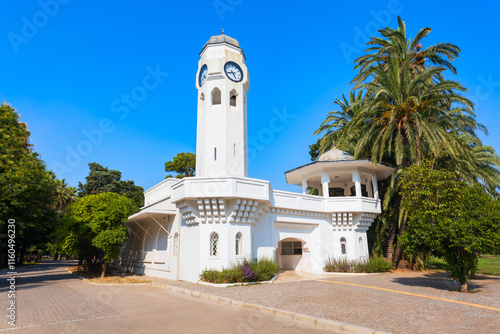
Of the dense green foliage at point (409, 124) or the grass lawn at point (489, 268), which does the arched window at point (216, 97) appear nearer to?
the dense green foliage at point (409, 124)

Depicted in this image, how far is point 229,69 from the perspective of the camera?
20.5 metres

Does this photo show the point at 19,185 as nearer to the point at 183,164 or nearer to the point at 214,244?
the point at 214,244

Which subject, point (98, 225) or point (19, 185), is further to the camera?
point (98, 225)

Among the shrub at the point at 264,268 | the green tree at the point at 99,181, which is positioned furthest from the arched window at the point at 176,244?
the green tree at the point at 99,181

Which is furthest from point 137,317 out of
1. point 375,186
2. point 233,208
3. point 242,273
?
point 375,186

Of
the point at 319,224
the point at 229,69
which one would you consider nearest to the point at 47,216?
the point at 229,69

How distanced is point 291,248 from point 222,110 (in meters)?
11.6

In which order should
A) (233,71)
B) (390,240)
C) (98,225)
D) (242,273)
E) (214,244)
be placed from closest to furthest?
1. (242,273)
2. (214,244)
3. (98,225)
4. (233,71)
5. (390,240)

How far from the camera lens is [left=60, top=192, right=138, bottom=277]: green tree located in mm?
19531

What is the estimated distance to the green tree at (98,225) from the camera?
19.5 metres

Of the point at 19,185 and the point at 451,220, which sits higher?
the point at 19,185

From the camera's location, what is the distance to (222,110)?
19.7 m

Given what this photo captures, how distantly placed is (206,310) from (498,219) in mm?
11438

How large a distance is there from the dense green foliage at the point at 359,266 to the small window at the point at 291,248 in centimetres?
288
